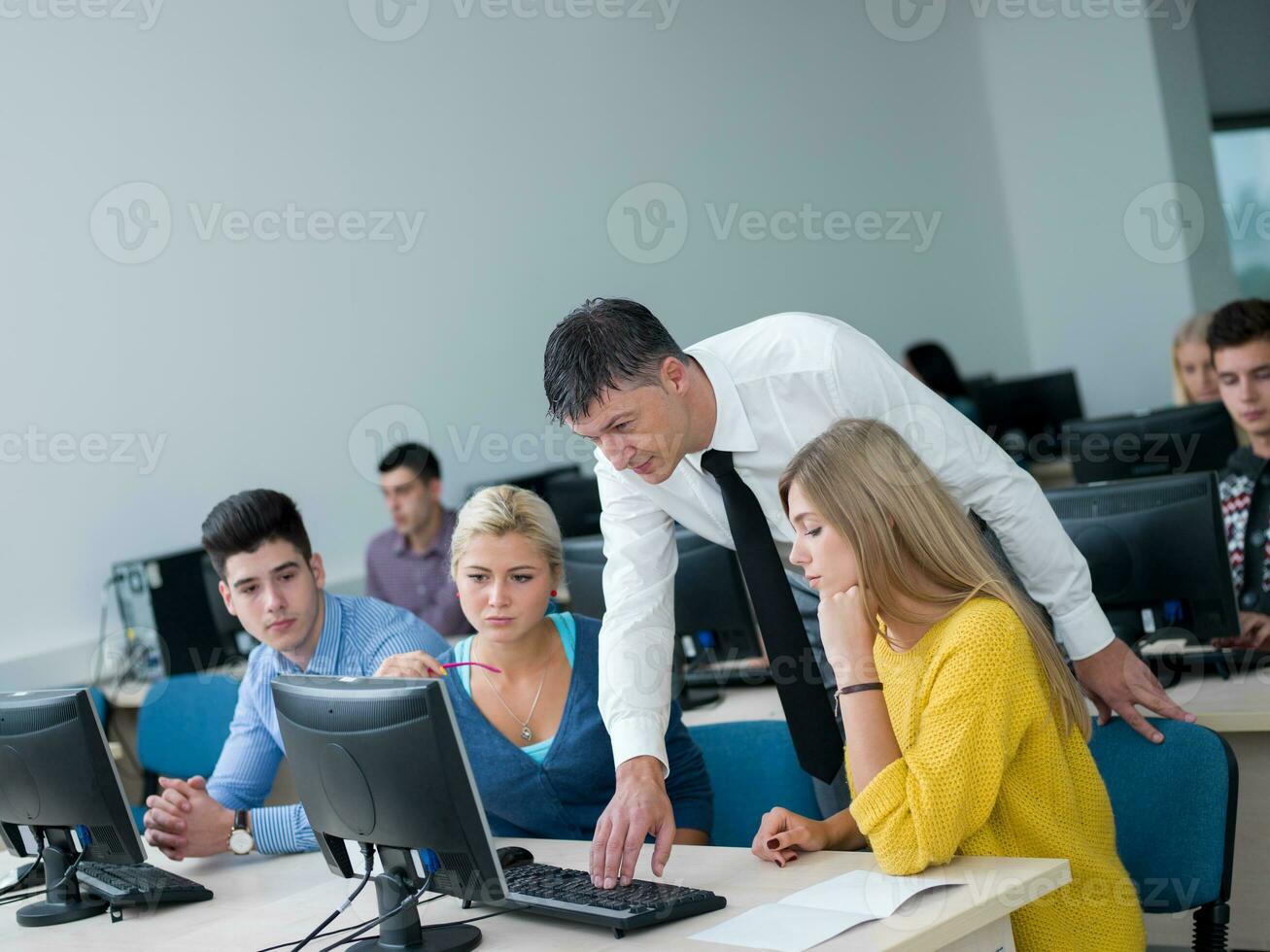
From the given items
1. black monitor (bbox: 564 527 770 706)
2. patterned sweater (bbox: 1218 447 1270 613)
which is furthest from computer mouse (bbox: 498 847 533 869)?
patterned sweater (bbox: 1218 447 1270 613)

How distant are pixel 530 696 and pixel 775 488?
1.85ft

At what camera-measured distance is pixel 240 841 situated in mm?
2389

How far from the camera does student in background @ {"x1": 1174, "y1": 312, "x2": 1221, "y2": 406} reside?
4422 millimetres

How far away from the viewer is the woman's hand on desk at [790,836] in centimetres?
186

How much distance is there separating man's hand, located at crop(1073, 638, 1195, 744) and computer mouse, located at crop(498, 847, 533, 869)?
89 centimetres

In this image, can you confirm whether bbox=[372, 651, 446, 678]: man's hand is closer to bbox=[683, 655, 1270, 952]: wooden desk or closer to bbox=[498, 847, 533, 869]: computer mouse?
bbox=[498, 847, 533, 869]: computer mouse

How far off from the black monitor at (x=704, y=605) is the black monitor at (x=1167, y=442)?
1060 millimetres

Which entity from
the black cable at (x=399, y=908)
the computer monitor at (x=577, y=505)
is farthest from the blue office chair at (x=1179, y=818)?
the computer monitor at (x=577, y=505)

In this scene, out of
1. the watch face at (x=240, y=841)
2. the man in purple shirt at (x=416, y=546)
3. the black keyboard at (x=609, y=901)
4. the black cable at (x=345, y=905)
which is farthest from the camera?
the man in purple shirt at (x=416, y=546)

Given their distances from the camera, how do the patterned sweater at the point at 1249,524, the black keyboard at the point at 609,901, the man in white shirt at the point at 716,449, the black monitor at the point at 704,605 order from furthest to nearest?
the black monitor at the point at 704,605 < the patterned sweater at the point at 1249,524 < the man in white shirt at the point at 716,449 < the black keyboard at the point at 609,901

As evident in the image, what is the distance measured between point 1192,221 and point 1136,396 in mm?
908

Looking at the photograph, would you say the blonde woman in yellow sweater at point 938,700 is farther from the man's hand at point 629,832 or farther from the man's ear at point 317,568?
the man's ear at point 317,568

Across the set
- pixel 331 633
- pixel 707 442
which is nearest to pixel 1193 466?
pixel 707 442

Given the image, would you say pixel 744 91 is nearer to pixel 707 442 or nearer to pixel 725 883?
pixel 707 442
